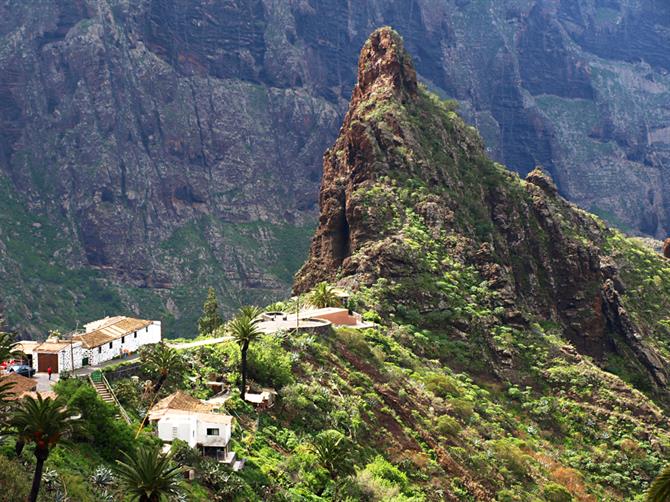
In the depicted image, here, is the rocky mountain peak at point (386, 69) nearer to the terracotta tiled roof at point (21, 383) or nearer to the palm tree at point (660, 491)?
the terracotta tiled roof at point (21, 383)

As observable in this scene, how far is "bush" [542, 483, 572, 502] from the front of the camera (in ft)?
278

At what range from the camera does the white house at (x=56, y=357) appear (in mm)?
71188

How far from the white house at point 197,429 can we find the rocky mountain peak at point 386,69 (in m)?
78.0

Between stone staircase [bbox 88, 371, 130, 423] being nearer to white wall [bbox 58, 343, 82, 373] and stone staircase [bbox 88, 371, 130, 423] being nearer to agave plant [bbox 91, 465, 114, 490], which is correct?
white wall [bbox 58, 343, 82, 373]

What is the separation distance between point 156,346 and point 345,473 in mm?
17185

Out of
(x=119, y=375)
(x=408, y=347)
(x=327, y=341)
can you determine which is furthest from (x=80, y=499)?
(x=408, y=347)

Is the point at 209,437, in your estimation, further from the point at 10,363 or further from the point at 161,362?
the point at 10,363

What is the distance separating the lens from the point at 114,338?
75.9 metres

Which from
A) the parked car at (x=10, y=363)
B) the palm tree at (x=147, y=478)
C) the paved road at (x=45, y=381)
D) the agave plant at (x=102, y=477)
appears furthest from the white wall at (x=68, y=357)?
the palm tree at (x=147, y=478)

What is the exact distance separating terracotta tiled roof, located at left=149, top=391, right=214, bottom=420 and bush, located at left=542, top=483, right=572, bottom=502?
3265 cm

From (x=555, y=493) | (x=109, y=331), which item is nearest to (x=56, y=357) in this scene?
(x=109, y=331)

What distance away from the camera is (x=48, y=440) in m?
50.4

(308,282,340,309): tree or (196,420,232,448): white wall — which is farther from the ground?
(308,282,340,309): tree

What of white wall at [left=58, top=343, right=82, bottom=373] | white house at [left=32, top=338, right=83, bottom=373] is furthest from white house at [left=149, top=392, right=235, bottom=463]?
white house at [left=32, top=338, right=83, bottom=373]
